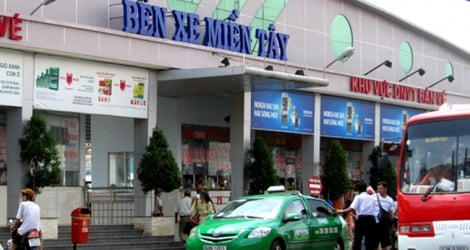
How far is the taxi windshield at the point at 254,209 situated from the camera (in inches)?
747

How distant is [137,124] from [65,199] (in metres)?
3.27

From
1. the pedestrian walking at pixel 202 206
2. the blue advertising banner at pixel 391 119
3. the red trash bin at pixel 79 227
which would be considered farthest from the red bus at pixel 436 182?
the blue advertising banner at pixel 391 119

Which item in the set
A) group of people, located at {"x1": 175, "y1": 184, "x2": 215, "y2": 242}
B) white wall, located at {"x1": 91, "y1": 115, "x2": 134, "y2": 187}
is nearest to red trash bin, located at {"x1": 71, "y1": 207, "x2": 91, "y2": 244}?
group of people, located at {"x1": 175, "y1": 184, "x2": 215, "y2": 242}

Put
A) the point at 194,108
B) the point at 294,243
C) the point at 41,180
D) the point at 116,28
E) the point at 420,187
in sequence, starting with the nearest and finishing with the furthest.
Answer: the point at 420,187 → the point at 294,243 → the point at 41,180 → the point at 116,28 → the point at 194,108

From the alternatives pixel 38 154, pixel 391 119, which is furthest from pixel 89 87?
pixel 391 119

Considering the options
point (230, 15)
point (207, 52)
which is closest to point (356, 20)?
point (230, 15)

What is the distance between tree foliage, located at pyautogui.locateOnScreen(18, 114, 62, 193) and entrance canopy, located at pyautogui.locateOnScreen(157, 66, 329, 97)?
4954 millimetres

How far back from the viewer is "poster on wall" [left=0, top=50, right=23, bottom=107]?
880 inches

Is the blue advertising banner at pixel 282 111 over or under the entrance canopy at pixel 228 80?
under

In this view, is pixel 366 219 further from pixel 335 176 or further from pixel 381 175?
pixel 381 175

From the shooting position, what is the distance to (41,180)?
2267 centimetres

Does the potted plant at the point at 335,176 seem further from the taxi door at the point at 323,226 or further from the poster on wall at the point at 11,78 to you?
the poster on wall at the point at 11,78

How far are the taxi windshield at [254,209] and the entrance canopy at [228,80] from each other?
5772mm

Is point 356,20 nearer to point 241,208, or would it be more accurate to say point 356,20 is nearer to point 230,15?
point 230,15
